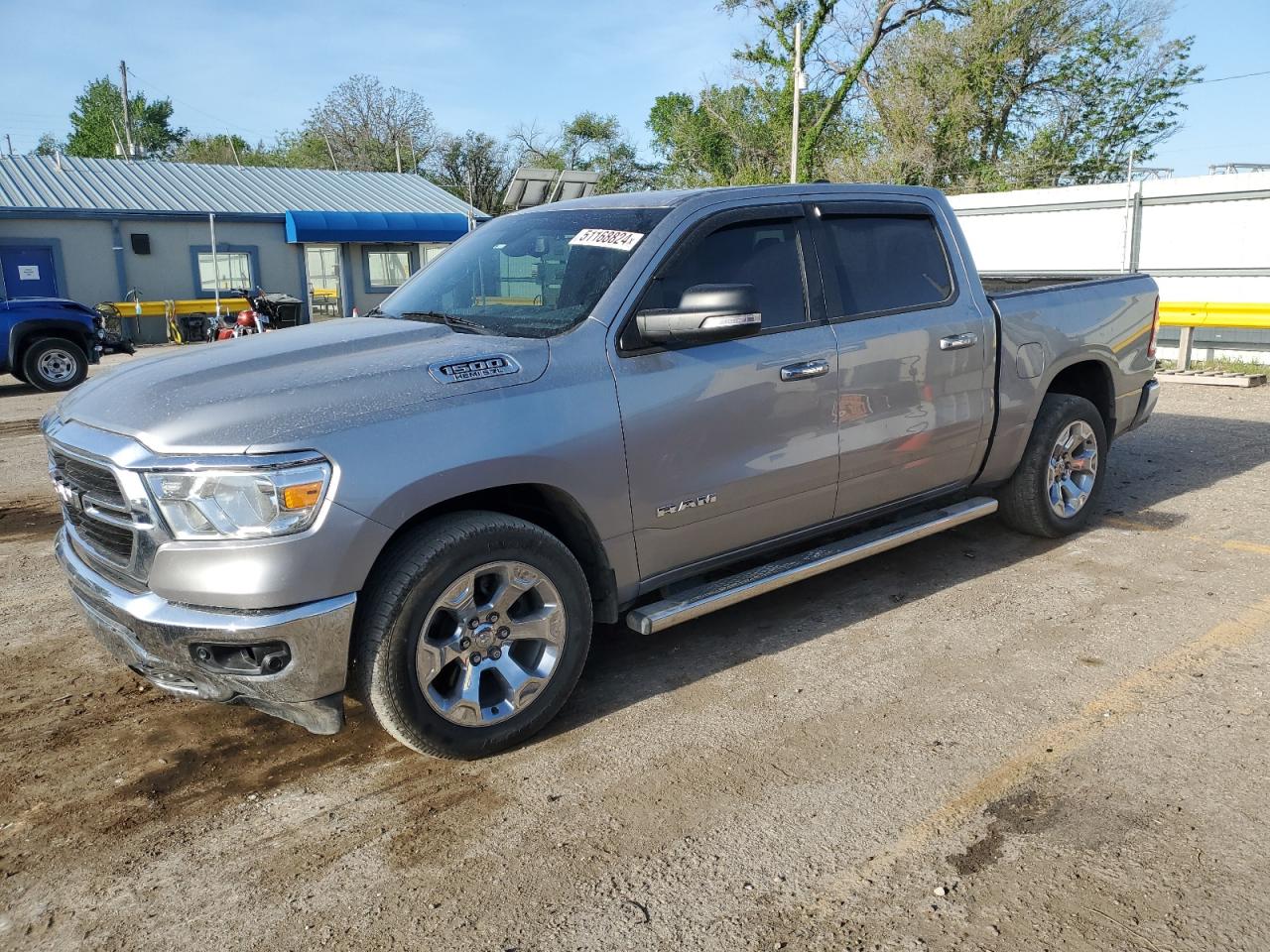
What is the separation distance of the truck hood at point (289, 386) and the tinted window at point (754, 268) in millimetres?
689

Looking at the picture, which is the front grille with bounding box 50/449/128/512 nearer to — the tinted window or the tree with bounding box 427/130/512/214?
the tinted window

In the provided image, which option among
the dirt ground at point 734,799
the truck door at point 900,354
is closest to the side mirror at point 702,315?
the truck door at point 900,354

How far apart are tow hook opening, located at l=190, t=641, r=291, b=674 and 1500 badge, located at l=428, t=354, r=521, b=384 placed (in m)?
A: 1.01

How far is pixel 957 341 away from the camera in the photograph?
15.6 ft

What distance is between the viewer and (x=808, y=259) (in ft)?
14.2

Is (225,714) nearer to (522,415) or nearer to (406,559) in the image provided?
(406,559)

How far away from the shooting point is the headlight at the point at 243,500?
9.52ft

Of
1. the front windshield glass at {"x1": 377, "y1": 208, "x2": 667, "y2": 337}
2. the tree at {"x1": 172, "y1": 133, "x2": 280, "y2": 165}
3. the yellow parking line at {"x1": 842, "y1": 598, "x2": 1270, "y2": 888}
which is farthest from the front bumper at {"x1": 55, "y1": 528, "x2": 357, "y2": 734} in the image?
the tree at {"x1": 172, "y1": 133, "x2": 280, "y2": 165}

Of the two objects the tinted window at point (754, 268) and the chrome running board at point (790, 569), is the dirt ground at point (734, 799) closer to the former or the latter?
the chrome running board at point (790, 569)

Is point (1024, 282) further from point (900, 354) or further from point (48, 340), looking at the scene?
point (48, 340)

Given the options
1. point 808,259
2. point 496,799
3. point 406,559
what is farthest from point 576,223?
point 496,799

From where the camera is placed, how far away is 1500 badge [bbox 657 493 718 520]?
3.75 metres

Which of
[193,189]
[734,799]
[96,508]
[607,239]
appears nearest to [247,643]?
[96,508]

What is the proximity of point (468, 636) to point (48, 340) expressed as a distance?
46.0ft
